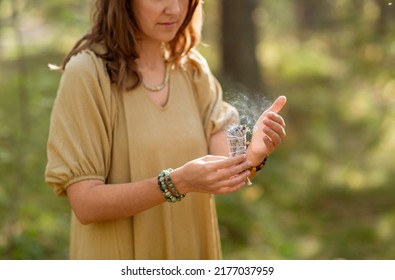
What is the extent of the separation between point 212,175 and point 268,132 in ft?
0.86

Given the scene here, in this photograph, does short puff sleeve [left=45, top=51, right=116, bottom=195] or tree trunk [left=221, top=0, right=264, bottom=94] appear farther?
tree trunk [left=221, top=0, right=264, bottom=94]

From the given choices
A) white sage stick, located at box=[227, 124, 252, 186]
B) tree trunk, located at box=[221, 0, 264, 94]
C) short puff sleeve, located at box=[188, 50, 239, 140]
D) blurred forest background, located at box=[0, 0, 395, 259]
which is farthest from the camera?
tree trunk, located at box=[221, 0, 264, 94]

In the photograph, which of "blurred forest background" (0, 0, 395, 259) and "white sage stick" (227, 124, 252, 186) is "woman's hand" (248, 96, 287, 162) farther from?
"blurred forest background" (0, 0, 395, 259)

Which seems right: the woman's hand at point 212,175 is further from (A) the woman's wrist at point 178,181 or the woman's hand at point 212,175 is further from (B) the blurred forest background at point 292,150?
(B) the blurred forest background at point 292,150

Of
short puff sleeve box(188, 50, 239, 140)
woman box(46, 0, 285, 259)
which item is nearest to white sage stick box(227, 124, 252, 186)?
woman box(46, 0, 285, 259)

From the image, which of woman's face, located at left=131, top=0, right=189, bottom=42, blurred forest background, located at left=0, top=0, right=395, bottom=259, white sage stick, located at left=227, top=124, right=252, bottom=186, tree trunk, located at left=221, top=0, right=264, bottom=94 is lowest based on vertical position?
white sage stick, located at left=227, top=124, right=252, bottom=186

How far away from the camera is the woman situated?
8.22 feet

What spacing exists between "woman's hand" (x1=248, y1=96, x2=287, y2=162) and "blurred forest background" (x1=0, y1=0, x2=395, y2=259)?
0.18 meters

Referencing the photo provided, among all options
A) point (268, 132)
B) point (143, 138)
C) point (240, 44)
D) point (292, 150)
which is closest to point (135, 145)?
point (143, 138)

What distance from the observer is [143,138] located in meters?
2.64

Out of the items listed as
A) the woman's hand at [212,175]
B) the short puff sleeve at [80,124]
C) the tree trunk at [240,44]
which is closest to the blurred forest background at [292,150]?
the tree trunk at [240,44]

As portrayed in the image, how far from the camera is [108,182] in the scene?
266 cm

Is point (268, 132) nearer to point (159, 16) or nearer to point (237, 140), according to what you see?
point (237, 140)
